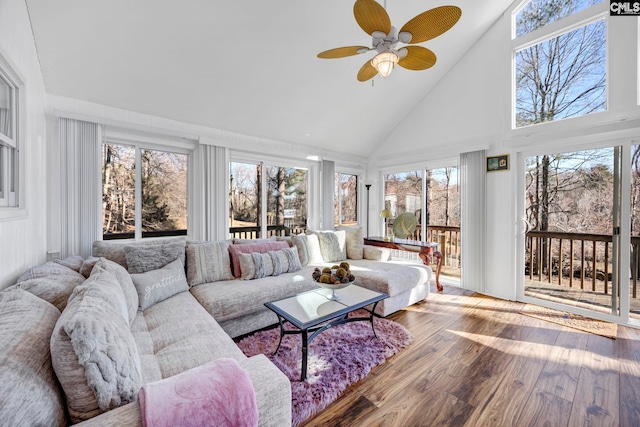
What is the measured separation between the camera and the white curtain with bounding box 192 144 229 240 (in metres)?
3.32

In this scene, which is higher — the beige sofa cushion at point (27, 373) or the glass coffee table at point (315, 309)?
the beige sofa cushion at point (27, 373)

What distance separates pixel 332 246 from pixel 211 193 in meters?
1.78

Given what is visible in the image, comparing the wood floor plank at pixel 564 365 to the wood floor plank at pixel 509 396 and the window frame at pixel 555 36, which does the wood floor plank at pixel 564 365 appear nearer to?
the wood floor plank at pixel 509 396

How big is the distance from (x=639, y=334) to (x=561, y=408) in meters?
1.83

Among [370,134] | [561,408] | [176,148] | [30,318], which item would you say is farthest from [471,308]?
[176,148]

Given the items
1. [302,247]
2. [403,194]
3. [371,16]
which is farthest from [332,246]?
[371,16]

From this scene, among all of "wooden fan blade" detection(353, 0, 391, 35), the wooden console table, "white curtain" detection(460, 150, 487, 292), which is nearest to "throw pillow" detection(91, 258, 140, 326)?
"wooden fan blade" detection(353, 0, 391, 35)

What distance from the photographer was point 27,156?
1917 millimetres

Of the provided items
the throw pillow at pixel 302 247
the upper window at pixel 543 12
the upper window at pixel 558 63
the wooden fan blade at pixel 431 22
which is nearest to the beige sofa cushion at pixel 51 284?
the throw pillow at pixel 302 247

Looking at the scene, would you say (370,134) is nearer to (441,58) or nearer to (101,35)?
(441,58)

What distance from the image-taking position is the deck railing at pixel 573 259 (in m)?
2.91

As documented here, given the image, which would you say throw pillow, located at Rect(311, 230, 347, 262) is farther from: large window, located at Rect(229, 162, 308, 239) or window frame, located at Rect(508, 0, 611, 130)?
window frame, located at Rect(508, 0, 611, 130)

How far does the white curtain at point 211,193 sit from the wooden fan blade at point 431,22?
2.60 metres

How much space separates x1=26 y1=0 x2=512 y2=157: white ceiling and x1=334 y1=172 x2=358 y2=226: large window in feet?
4.61
